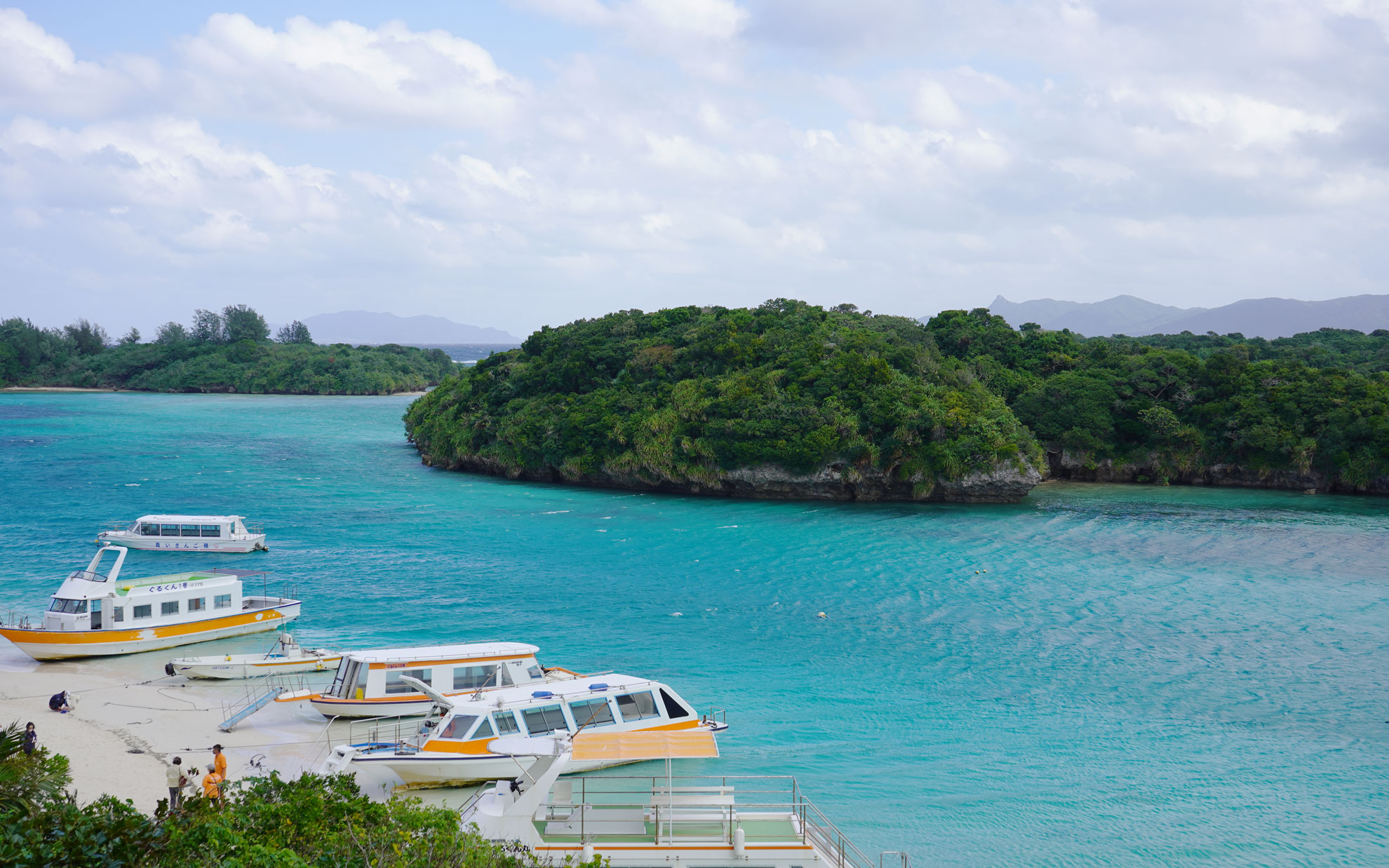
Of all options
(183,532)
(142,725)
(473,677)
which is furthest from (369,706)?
(183,532)

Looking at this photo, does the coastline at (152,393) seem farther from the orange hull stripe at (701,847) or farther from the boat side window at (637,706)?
the orange hull stripe at (701,847)

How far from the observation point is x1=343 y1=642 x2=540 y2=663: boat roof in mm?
22312

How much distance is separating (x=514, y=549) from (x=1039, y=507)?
31624mm

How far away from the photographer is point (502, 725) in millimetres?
18938

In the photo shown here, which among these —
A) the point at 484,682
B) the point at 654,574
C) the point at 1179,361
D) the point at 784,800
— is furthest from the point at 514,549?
the point at 1179,361

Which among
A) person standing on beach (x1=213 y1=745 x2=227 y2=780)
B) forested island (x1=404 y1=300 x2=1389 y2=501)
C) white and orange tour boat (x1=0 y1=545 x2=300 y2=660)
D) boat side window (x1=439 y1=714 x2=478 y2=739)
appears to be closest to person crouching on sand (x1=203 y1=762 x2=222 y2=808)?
person standing on beach (x1=213 y1=745 x2=227 y2=780)

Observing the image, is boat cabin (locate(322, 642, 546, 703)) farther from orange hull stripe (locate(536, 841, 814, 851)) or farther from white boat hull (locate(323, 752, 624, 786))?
orange hull stripe (locate(536, 841, 814, 851))

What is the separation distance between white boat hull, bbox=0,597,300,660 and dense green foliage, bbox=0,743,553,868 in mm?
17127

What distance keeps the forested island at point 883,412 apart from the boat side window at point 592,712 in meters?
36.2

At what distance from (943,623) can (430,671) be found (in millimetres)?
18006

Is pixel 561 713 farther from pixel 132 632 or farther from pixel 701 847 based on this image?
pixel 132 632

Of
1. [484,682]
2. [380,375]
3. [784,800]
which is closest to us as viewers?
[784,800]

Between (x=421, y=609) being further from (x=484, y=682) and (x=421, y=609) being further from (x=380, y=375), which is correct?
(x=380, y=375)

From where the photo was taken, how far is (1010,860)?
16547 millimetres
